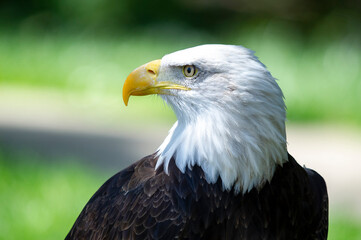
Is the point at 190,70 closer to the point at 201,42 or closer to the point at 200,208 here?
the point at 200,208

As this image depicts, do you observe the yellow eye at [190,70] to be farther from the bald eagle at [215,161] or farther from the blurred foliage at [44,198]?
the blurred foliage at [44,198]

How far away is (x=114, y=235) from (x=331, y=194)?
319 cm

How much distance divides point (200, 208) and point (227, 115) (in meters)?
0.45

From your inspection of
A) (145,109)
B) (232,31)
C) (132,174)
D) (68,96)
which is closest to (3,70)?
(68,96)

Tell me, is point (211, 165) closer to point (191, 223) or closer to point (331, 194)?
point (191, 223)

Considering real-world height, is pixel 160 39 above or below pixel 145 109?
above

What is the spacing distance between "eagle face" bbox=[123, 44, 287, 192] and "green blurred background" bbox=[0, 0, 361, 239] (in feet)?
6.92

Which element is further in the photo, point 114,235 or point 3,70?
point 3,70

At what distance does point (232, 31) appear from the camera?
12625 millimetres

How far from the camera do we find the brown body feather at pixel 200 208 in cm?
286

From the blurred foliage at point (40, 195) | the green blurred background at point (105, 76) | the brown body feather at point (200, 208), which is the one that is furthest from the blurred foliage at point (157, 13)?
the brown body feather at point (200, 208)

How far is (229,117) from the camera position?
280cm

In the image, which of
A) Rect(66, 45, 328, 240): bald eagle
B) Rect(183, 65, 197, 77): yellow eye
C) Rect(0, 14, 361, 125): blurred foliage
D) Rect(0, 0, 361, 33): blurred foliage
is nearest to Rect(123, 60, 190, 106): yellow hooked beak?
Rect(66, 45, 328, 240): bald eagle

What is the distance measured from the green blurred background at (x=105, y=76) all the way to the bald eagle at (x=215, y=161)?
6.30ft
